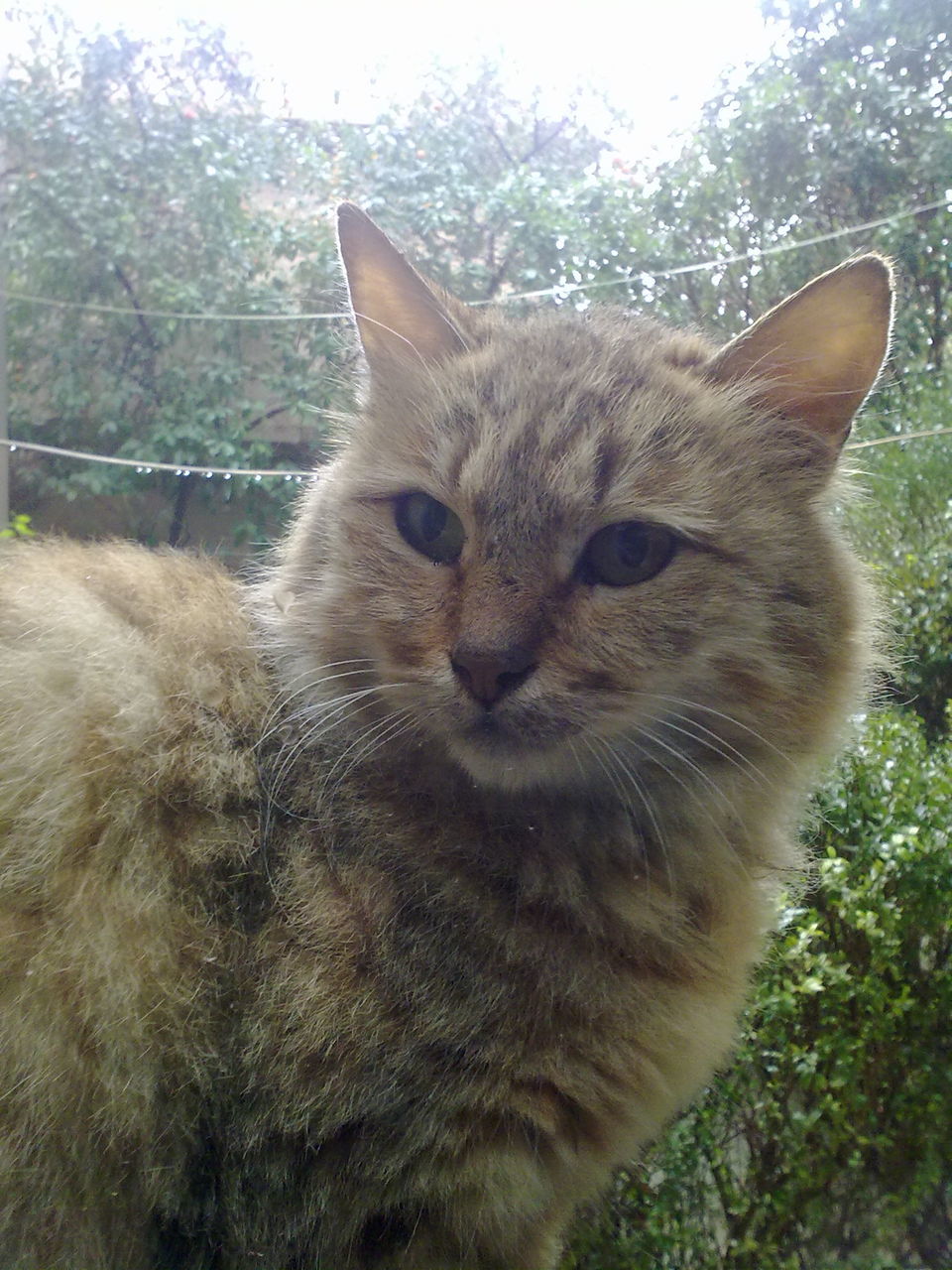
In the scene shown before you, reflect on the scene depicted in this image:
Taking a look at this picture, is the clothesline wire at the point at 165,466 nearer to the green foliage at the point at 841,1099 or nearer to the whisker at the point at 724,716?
the whisker at the point at 724,716

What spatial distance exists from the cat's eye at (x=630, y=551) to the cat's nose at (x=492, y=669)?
0.15m

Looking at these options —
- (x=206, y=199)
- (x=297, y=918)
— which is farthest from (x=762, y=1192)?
(x=206, y=199)

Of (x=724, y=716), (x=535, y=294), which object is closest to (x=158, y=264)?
(x=535, y=294)

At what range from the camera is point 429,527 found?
1.10 m

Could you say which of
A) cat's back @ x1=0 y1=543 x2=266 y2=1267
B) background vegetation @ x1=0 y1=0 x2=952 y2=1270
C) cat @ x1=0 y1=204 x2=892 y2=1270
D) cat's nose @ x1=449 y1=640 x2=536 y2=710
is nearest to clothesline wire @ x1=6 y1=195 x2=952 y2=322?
background vegetation @ x1=0 y1=0 x2=952 y2=1270

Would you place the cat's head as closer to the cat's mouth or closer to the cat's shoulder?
the cat's mouth

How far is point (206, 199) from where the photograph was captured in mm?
1459

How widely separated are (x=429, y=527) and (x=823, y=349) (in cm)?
49

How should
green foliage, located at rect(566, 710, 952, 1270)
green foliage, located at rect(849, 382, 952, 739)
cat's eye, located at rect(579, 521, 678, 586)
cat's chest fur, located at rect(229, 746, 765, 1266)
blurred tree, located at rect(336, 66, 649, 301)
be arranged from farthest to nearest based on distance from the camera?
blurred tree, located at rect(336, 66, 649, 301) < green foliage, located at rect(849, 382, 952, 739) < green foliage, located at rect(566, 710, 952, 1270) < cat's eye, located at rect(579, 521, 678, 586) < cat's chest fur, located at rect(229, 746, 765, 1266)

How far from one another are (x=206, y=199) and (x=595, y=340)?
2.30 ft

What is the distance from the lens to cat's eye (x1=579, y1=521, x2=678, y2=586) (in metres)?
1.00

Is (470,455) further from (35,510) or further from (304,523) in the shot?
(35,510)

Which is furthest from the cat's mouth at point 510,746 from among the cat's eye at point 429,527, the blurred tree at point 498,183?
the blurred tree at point 498,183

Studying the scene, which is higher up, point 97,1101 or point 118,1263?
point 97,1101
